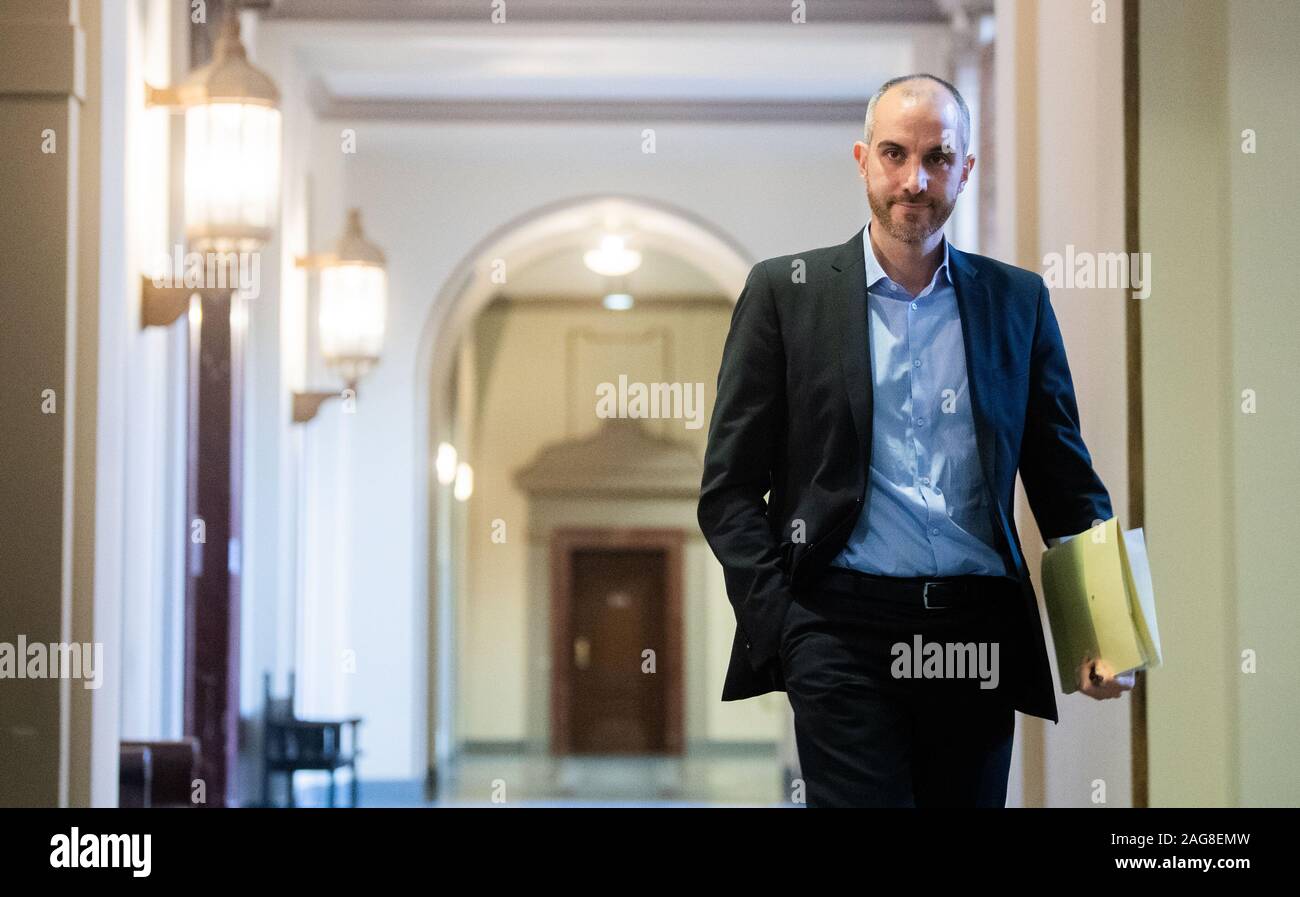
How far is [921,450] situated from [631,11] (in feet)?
21.4

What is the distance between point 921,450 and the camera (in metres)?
2.67

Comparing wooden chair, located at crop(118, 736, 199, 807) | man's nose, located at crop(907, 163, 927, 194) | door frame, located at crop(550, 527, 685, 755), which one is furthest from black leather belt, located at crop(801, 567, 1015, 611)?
door frame, located at crop(550, 527, 685, 755)

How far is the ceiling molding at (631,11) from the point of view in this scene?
867cm

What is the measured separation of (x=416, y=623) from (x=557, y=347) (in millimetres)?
6742

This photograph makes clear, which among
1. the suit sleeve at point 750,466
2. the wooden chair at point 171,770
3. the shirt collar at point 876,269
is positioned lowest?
the wooden chair at point 171,770

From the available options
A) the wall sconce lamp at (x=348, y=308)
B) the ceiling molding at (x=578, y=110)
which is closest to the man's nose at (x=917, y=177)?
the wall sconce lamp at (x=348, y=308)

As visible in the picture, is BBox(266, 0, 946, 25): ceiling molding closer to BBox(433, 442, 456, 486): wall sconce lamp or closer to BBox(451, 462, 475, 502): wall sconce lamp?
BBox(433, 442, 456, 486): wall sconce lamp

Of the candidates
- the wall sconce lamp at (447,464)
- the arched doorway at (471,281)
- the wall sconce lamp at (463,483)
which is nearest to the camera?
the arched doorway at (471,281)

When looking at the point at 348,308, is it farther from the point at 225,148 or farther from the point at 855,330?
the point at 855,330

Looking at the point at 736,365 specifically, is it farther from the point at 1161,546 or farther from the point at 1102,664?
the point at 1161,546

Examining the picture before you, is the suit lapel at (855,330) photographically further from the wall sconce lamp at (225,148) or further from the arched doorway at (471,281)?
the arched doorway at (471,281)

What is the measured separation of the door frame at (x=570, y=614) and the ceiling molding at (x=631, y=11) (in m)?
9.14

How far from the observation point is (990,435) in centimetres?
267

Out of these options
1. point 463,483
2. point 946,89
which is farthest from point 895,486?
point 463,483
